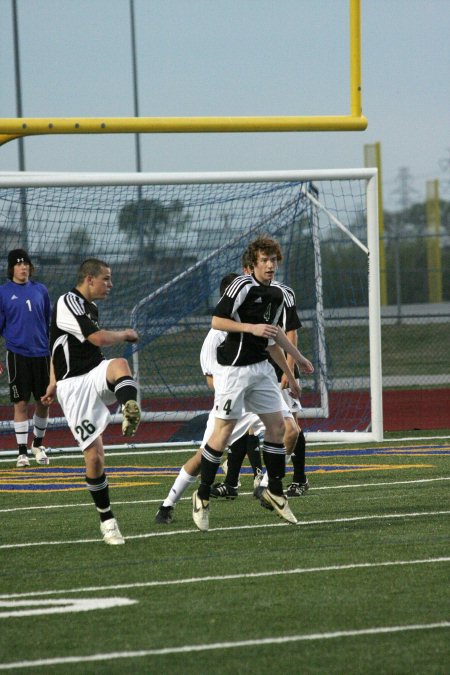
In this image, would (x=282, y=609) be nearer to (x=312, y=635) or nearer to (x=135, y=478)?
(x=312, y=635)

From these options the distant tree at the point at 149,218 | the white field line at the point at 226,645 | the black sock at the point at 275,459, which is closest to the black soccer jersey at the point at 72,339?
the black sock at the point at 275,459

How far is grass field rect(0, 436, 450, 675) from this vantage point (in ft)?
17.2

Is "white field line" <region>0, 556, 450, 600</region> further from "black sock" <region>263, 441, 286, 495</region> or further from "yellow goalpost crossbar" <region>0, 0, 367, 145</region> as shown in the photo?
"yellow goalpost crossbar" <region>0, 0, 367, 145</region>

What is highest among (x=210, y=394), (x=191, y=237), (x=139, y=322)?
(x=191, y=237)

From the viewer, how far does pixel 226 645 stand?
538cm

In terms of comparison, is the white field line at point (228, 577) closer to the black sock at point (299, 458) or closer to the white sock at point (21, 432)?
the black sock at point (299, 458)

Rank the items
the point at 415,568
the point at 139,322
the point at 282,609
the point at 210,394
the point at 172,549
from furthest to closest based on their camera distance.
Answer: the point at 210,394 → the point at 139,322 → the point at 172,549 → the point at 415,568 → the point at 282,609

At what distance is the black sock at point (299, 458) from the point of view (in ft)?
33.5

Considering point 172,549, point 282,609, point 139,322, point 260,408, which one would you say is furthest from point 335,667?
point 139,322

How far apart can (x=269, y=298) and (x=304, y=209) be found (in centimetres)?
913

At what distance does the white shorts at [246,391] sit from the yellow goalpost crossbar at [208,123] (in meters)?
3.14

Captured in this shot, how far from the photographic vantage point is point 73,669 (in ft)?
16.6

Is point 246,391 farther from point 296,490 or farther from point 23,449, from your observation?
point 23,449

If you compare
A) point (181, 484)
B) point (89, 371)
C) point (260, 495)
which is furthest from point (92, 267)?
point (260, 495)
